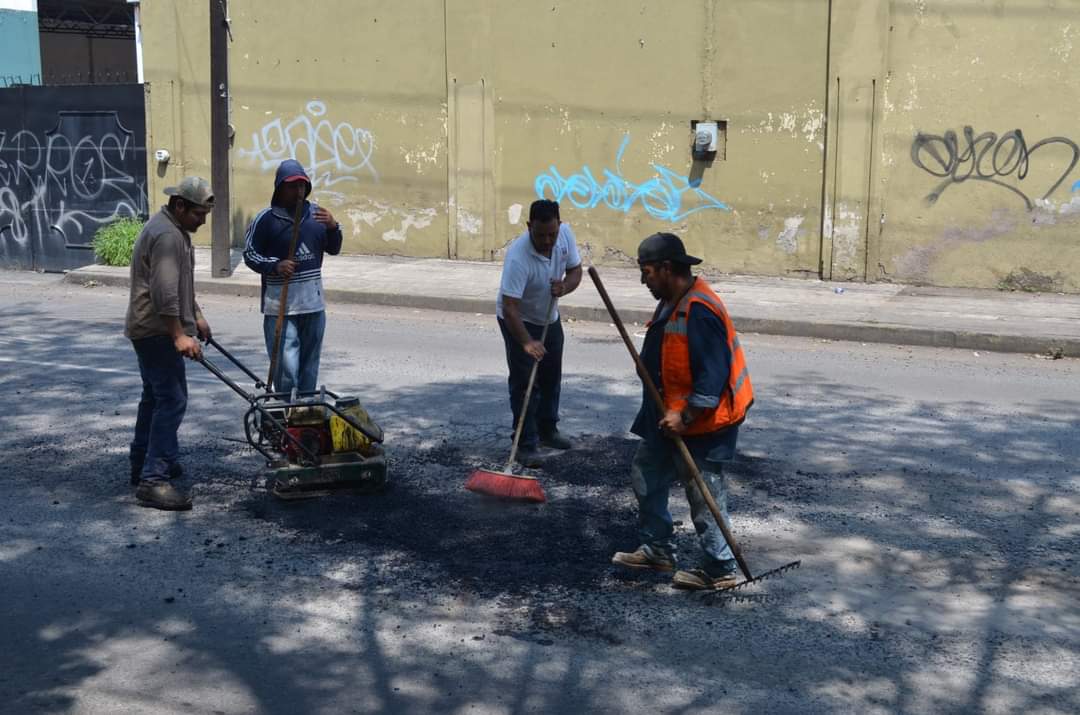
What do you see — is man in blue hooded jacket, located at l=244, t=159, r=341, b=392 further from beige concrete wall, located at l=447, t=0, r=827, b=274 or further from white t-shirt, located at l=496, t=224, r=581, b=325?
beige concrete wall, located at l=447, t=0, r=827, b=274

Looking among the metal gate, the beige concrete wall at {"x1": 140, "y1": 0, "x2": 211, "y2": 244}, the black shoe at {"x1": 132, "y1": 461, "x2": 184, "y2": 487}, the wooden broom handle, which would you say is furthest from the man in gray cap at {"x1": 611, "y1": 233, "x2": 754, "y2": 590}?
the beige concrete wall at {"x1": 140, "y1": 0, "x2": 211, "y2": 244}

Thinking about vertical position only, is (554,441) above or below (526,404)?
below

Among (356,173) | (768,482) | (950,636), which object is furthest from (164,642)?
(356,173)

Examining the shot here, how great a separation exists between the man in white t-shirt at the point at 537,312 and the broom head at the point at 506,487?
26.7 inches

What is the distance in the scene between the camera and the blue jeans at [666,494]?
5801 millimetres

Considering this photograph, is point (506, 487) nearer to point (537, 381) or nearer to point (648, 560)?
point (648, 560)

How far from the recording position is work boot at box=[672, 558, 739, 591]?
583cm

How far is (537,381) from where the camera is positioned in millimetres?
8117

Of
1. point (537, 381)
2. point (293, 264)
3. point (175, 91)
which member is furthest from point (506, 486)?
point (175, 91)

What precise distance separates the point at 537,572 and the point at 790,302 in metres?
9.36

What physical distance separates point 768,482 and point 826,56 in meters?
9.91

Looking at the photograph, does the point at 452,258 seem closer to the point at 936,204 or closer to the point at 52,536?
the point at 936,204

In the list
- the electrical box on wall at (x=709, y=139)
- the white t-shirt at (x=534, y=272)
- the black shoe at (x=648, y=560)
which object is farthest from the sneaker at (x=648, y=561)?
the electrical box on wall at (x=709, y=139)

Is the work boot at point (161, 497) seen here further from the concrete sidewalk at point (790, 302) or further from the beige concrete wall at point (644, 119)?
the beige concrete wall at point (644, 119)
